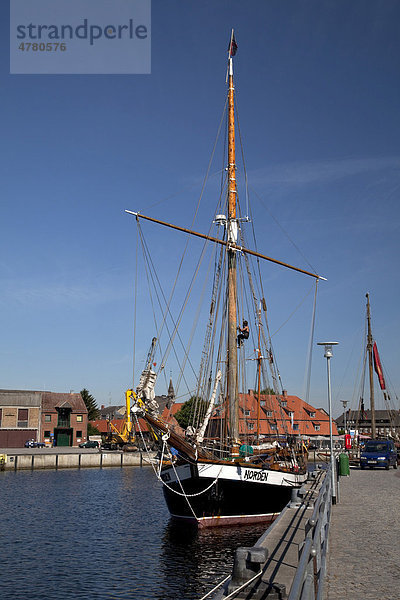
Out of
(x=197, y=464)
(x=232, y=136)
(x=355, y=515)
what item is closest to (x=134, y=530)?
(x=197, y=464)

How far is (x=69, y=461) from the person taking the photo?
69062 mm

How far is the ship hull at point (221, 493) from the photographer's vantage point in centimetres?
2712

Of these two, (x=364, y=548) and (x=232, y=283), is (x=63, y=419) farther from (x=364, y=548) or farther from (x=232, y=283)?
(x=364, y=548)

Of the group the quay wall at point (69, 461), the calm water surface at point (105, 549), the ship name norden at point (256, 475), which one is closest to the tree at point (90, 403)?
the quay wall at point (69, 461)

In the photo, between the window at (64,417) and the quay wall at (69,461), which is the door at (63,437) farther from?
the quay wall at (69,461)

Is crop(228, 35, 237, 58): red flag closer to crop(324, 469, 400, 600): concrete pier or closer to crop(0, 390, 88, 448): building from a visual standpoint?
crop(324, 469, 400, 600): concrete pier

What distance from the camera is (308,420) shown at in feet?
346

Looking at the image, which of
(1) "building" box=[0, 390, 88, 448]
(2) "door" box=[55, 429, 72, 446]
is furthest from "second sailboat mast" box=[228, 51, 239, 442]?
(2) "door" box=[55, 429, 72, 446]

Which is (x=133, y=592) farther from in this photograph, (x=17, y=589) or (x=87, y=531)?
(x=87, y=531)

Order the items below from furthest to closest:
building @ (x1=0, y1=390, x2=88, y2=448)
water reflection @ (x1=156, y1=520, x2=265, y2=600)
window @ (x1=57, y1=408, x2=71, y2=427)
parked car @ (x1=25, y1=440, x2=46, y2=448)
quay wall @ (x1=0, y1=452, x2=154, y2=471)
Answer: window @ (x1=57, y1=408, x2=71, y2=427), building @ (x1=0, y1=390, x2=88, y2=448), parked car @ (x1=25, y1=440, x2=46, y2=448), quay wall @ (x1=0, y1=452, x2=154, y2=471), water reflection @ (x1=156, y1=520, x2=265, y2=600)

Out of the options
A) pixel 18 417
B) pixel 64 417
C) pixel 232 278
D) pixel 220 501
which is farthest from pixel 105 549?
pixel 64 417

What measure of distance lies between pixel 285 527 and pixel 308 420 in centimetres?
9409

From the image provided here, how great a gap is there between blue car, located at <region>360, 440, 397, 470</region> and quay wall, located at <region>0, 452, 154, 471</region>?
96.6 feet

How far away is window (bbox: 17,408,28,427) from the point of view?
89.5 m
